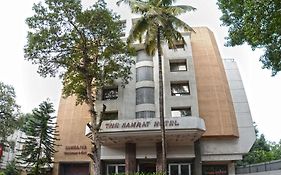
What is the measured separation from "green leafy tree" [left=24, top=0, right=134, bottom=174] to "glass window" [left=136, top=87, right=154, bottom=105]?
11.5 feet

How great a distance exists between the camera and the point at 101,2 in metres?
20.1

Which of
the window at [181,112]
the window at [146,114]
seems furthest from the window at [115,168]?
the window at [181,112]

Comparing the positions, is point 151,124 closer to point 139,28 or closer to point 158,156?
point 158,156

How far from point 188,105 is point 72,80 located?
9062 mm

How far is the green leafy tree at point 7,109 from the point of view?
2592cm

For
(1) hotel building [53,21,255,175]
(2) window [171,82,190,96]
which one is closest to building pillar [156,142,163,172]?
(1) hotel building [53,21,255,175]

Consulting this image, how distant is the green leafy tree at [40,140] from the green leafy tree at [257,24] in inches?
720

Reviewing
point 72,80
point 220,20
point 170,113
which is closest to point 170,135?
point 170,113

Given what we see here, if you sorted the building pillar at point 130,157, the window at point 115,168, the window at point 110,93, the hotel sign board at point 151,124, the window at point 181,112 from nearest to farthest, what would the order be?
the hotel sign board at point 151,124
the building pillar at point 130,157
the window at point 181,112
the window at point 115,168
the window at point 110,93

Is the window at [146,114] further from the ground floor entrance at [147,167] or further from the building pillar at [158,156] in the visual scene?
the ground floor entrance at [147,167]

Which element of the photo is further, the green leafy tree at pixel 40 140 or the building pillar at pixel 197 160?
the green leafy tree at pixel 40 140

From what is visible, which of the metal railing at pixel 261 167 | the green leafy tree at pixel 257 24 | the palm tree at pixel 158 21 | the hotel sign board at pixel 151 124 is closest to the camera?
the green leafy tree at pixel 257 24

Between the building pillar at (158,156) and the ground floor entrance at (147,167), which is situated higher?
the building pillar at (158,156)

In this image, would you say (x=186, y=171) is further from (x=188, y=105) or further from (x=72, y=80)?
(x=72, y=80)
